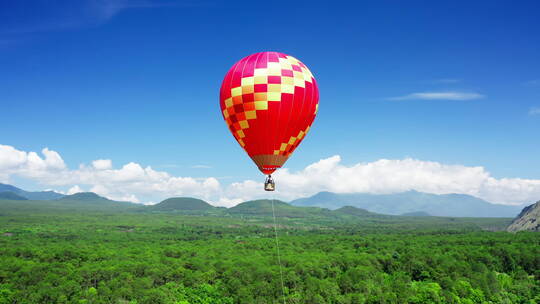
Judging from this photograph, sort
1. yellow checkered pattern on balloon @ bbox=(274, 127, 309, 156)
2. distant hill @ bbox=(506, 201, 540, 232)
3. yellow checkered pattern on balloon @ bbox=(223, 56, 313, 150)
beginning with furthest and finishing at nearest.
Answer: distant hill @ bbox=(506, 201, 540, 232) < yellow checkered pattern on balloon @ bbox=(274, 127, 309, 156) < yellow checkered pattern on balloon @ bbox=(223, 56, 313, 150)

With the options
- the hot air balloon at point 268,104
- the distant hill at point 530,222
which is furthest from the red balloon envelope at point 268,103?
the distant hill at point 530,222

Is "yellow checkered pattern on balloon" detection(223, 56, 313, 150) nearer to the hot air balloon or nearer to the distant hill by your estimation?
the hot air balloon

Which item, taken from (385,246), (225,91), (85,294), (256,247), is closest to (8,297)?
(85,294)

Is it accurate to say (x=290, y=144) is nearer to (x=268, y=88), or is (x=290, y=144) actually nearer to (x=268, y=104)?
(x=268, y=104)

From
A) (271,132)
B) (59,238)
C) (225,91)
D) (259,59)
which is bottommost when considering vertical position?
(59,238)

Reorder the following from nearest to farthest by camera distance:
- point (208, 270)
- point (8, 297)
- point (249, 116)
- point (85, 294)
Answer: point (249, 116) → point (8, 297) → point (85, 294) → point (208, 270)

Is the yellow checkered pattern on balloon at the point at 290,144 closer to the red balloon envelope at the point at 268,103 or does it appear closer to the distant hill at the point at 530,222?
the red balloon envelope at the point at 268,103

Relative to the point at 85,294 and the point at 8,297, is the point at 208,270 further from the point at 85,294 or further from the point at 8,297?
the point at 8,297

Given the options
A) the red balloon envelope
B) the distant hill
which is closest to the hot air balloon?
the red balloon envelope
